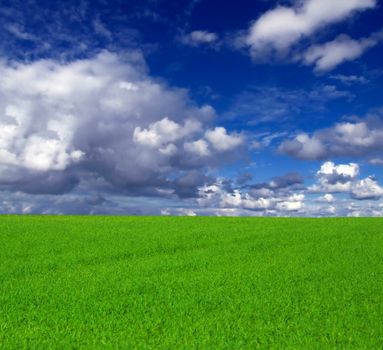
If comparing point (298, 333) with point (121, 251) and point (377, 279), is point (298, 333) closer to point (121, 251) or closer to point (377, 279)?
point (377, 279)

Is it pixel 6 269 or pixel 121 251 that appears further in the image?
pixel 121 251

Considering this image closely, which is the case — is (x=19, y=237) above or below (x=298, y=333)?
above

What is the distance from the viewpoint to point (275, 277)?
631 inches

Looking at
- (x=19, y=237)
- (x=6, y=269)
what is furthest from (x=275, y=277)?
(x=19, y=237)

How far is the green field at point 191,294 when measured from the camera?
33.1ft

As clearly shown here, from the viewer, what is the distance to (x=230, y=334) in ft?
33.4

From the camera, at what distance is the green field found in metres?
10.1

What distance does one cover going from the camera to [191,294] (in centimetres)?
1363

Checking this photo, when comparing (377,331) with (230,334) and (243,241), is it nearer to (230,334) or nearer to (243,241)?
(230,334)

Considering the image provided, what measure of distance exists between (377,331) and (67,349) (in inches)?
272

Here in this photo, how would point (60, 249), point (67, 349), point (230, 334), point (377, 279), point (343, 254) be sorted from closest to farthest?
1. point (67, 349)
2. point (230, 334)
3. point (377, 279)
4. point (343, 254)
5. point (60, 249)

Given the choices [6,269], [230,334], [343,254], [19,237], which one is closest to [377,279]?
[343,254]

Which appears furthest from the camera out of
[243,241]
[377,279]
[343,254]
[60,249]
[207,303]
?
[243,241]

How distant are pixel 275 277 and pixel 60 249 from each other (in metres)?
12.2
